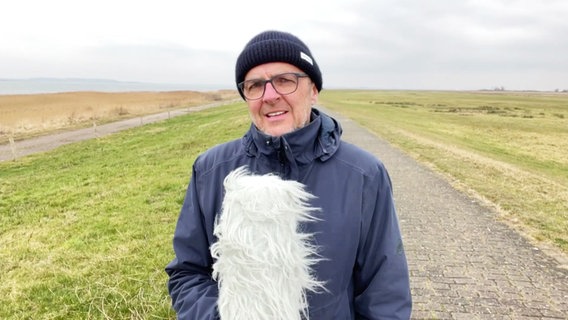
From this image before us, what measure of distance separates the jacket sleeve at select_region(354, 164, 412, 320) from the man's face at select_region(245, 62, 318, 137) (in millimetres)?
445

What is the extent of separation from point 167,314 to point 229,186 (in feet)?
9.56

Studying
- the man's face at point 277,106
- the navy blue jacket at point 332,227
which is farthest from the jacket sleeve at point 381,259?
the man's face at point 277,106

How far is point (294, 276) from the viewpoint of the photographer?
1.29 meters

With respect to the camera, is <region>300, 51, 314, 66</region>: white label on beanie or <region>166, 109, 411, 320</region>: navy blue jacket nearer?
<region>166, 109, 411, 320</region>: navy blue jacket

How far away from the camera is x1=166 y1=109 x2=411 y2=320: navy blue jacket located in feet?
5.19

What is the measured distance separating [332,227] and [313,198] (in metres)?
0.15

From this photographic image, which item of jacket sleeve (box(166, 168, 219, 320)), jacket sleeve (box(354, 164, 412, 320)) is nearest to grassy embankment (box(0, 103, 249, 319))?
jacket sleeve (box(166, 168, 219, 320))

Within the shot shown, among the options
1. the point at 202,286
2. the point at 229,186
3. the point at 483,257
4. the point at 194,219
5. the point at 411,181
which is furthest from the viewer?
the point at 411,181

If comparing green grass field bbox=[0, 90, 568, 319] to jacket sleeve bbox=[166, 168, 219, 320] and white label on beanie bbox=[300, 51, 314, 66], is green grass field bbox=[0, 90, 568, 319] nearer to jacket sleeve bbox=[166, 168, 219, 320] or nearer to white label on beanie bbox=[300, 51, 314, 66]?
jacket sleeve bbox=[166, 168, 219, 320]

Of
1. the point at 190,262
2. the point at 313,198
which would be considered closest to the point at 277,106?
the point at 313,198

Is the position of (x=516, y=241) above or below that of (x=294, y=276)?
below

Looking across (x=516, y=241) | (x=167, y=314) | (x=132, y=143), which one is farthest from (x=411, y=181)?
(x=132, y=143)

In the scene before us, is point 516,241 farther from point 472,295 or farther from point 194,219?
point 194,219

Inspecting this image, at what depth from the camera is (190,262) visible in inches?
65.7
